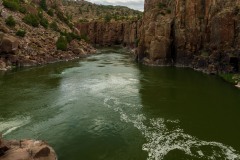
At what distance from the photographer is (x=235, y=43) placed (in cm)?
5562

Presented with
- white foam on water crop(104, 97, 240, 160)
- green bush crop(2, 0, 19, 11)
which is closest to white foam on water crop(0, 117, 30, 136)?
white foam on water crop(104, 97, 240, 160)

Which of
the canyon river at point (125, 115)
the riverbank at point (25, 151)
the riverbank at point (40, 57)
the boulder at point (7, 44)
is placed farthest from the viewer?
the boulder at point (7, 44)

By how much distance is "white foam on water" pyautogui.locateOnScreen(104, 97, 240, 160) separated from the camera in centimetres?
2361

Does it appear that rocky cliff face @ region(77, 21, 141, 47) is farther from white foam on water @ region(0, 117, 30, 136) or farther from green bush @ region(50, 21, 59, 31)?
white foam on water @ region(0, 117, 30, 136)

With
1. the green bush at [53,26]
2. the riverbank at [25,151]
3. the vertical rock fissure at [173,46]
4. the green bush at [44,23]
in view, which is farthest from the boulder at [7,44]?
the riverbank at [25,151]

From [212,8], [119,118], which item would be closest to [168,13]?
[212,8]

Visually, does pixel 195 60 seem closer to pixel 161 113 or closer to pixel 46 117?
pixel 161 113

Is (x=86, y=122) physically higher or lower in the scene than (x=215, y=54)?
lower

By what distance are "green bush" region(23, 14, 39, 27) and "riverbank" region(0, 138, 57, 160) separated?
2843 inches

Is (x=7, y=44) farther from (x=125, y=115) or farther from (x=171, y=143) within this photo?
(x=171, y=143)

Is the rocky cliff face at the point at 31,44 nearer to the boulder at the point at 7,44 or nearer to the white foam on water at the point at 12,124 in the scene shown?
the boulder at the point at 7,44

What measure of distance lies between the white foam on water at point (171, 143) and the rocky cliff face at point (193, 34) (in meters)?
30.0

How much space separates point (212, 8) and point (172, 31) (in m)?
13.4

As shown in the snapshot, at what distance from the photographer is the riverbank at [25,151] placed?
19.5 m
